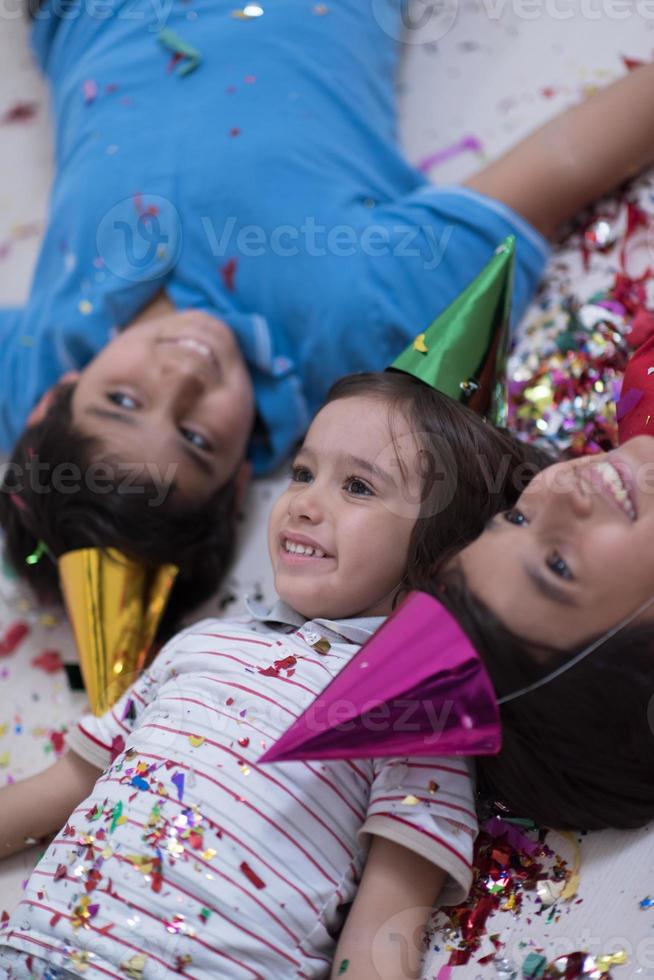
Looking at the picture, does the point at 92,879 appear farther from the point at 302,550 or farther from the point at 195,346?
the point at 195,346

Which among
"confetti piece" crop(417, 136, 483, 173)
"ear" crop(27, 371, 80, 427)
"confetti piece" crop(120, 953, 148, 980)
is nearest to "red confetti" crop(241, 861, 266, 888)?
"confetti piece" crop(120, 953, 148, 980)

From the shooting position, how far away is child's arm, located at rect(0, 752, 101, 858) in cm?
107

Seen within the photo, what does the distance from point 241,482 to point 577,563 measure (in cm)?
73

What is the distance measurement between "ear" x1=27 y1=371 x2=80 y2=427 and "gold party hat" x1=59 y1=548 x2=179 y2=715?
22 cm

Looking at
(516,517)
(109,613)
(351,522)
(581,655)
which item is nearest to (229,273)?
(109,613)

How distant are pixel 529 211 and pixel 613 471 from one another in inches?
27.2

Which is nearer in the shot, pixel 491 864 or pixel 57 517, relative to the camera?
pixel 491 864

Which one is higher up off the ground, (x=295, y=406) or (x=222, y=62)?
(x=222, y=62)

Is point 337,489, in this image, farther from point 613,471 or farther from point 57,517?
point 57,517

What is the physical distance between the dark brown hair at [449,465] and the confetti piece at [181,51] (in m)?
0.74

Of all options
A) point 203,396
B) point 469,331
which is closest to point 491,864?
point 469,331

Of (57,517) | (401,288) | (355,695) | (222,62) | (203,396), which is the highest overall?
(222,62)

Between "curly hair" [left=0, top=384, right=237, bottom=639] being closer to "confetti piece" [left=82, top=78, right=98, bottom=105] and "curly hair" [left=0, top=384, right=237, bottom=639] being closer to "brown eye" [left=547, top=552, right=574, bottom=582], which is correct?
"confetti piece" [left=82, top=78, right=98, bottom=105]

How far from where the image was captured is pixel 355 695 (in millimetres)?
801
